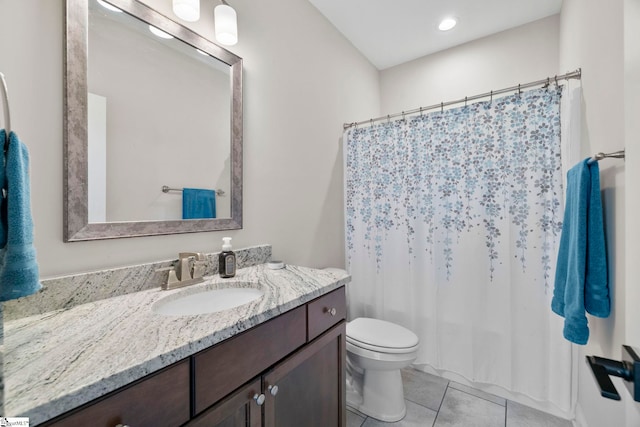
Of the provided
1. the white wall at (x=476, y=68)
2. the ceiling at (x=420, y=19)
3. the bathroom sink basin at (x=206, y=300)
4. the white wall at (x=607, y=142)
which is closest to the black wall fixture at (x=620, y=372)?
the white wall at (x=607, y=142)

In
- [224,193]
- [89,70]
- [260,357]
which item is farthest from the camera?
[224,193]

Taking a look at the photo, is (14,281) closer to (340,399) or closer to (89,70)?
(89,70)

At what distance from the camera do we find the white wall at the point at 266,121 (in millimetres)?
836

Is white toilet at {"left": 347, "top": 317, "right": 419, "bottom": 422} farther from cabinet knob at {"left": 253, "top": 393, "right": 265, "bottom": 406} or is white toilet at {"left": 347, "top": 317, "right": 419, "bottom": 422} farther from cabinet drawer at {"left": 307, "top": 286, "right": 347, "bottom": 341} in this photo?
cabinet knob at {"left": 253, "top": 393, "right": 265, "bottom": 406}

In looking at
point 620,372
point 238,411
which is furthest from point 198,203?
point 620,372

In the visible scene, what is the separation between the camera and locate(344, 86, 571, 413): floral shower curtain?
59.4 inches

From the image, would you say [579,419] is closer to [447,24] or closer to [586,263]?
[586,263]

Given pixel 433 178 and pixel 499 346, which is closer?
pixel 499 346

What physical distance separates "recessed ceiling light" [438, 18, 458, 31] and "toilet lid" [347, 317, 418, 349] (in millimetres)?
2293

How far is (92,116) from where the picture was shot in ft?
3.12

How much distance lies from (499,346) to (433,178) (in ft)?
3.70

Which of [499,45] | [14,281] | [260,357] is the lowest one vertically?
[260,357]

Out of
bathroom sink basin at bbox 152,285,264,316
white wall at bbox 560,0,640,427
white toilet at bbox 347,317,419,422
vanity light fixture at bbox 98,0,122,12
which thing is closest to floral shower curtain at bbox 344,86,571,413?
white wall at bbox 560,0,640,427

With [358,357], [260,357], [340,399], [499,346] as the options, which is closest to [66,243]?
[260,357]
